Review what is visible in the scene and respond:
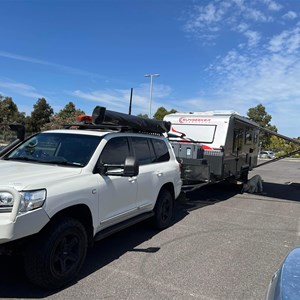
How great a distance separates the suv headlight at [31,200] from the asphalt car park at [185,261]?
3.41 feet

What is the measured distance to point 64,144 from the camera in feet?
16.6

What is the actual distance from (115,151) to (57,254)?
1.85m

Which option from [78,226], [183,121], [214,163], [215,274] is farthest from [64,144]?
[183,121]

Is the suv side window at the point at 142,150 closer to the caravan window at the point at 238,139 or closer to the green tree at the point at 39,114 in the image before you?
the caravan window at the point at 238,139

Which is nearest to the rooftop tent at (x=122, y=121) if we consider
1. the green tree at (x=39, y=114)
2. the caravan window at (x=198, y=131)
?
the caravan window at (x=198, y=131)

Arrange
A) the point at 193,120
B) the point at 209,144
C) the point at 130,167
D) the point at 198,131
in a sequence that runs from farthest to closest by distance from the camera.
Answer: the point at 193,120 → the point at 198,131 → the point at 209,144 → the point at 130,167

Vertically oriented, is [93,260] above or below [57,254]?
below

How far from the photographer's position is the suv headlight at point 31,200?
3.44 meters

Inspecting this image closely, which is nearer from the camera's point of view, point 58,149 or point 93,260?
point 93,260

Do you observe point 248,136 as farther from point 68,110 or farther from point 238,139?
point 68,110

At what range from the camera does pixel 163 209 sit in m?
6.68

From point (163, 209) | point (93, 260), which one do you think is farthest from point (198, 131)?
point (93, 260)

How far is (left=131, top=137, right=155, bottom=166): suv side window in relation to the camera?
5.83m

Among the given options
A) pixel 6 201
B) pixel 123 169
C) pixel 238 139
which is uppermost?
pixel 238 139
